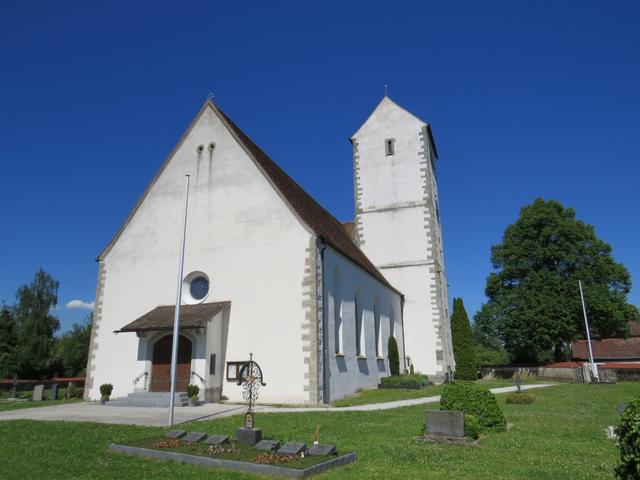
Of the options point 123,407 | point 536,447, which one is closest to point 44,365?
point 123,407

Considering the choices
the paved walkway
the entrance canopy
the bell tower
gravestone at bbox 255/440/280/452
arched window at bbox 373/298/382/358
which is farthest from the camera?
the bell tower

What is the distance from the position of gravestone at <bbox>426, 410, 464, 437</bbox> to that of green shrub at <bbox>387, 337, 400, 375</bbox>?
1804cm

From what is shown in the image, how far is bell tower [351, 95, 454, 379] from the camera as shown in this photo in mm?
31828

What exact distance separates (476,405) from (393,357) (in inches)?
670

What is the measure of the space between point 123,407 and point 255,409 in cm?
533

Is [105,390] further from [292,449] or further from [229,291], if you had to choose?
[292,449]

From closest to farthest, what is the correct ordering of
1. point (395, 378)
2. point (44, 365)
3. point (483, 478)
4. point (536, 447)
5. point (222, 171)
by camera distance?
point (483, 478) → point (536, 447) → point (222, 171) → point (395, 378) → point (44, 365)

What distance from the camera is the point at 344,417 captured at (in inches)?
562

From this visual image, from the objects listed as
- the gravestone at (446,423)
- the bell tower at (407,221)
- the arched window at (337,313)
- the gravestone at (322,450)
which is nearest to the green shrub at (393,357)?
the bell tower at (407,221)

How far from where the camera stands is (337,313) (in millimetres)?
22016

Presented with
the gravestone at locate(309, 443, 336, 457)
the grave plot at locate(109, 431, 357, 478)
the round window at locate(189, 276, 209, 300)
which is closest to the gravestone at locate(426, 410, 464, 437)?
the grave plot at locate(109, 431, 357, 478)

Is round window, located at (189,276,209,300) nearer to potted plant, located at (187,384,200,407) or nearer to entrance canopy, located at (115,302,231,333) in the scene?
entrance canopy, located at (115,302,231,333)

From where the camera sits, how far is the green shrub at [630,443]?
5230 millimetres

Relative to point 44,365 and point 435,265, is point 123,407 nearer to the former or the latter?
point 435,265
